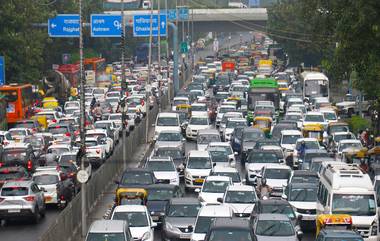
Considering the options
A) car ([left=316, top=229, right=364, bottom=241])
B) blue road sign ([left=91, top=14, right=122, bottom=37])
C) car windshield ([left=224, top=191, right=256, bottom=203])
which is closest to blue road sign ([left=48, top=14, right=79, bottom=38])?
blue road sign ([left=91, top=14, right=122, bottom=37])

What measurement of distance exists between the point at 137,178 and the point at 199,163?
18.9 ft

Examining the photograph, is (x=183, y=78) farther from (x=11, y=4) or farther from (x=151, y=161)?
(x=151, y=161)

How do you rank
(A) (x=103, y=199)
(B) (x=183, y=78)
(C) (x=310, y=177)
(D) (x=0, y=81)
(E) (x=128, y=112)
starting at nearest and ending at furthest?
(C) (x=310, y=177)
(A) (x=103, y=199)
(E) (x=128, y=112)
(D) (x=0, y=81)
(B) (x=183, y=78)

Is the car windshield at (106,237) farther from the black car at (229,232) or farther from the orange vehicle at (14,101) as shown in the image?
the orange vehicle at (14,101)

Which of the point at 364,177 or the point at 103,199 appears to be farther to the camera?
the point at 103,199

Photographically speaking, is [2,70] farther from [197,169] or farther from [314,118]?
[197,169]

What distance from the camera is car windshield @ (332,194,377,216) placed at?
3344cm

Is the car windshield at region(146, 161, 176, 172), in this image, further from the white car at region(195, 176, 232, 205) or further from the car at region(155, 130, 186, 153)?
the car at region(155, 130, 186, 153)

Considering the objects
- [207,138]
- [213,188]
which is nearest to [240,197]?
[213,188]

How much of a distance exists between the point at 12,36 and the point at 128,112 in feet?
56.9

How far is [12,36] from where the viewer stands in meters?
90.4

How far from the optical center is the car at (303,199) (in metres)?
37.5

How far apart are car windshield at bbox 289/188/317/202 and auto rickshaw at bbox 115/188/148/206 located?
193 inches

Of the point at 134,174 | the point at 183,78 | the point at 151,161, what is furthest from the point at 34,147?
the point at 183,78
